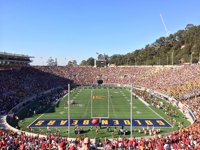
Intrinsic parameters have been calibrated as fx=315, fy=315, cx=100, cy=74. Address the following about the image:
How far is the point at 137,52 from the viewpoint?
6196 inches

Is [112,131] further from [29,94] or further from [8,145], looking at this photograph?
[29,94]

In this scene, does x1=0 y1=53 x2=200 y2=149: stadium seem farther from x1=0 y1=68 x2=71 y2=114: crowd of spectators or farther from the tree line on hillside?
the tree line on hillside

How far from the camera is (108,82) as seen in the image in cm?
8656

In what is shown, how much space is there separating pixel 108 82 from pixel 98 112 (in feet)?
158

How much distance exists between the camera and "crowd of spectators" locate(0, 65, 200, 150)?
17906 millimetres

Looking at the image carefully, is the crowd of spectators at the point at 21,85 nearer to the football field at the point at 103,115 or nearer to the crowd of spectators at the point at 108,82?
the crowd of spectators at the point at 108,82

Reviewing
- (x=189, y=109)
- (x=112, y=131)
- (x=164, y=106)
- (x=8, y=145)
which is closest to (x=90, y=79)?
(x=164, y=106)

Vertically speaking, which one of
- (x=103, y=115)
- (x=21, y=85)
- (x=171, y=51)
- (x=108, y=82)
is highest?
(x=171, y=51)

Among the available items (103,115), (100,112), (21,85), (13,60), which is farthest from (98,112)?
(13,60)

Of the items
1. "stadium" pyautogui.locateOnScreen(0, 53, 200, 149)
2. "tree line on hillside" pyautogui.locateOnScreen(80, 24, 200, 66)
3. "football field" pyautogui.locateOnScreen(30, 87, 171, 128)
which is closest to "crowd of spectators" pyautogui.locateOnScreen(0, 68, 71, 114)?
"stadium" pyautogui.locateOnScreen(0, 53, 200, 149)

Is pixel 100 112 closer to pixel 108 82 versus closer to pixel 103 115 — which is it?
pixel 103 115

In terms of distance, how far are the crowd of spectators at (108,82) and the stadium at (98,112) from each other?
0.17 m

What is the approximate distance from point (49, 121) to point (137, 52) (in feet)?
419

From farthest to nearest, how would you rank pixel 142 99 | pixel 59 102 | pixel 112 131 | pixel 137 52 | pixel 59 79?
1. pixel 137 52
2. pixel 59 79
3. pixel 142 99
4. pixel 59 102
5. pixel 112 131
